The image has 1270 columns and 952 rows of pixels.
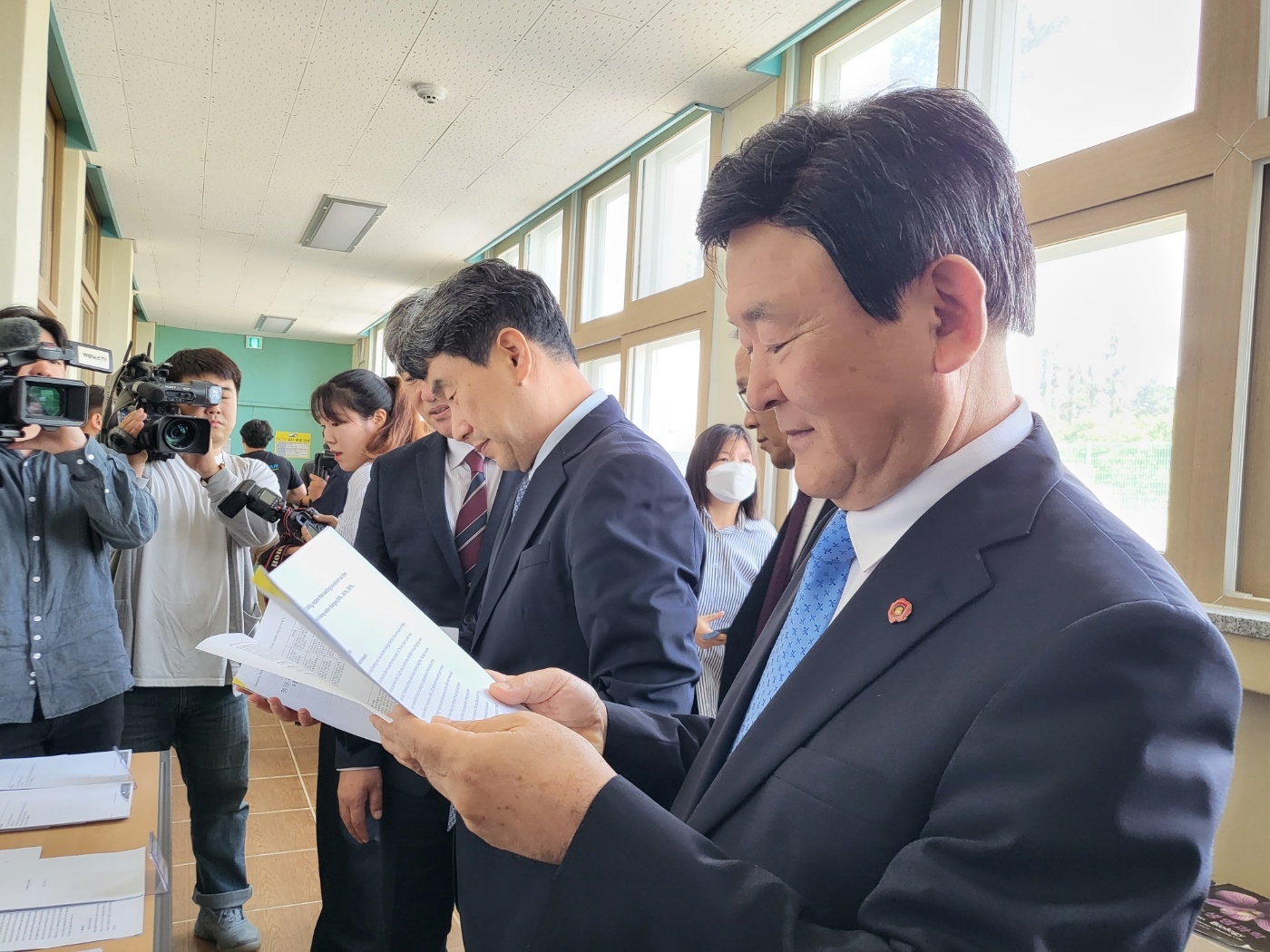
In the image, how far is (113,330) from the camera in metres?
7.37

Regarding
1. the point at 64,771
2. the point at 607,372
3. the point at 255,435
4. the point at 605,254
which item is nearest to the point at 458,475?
the point at 64,771

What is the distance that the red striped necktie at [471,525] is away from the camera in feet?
6.32

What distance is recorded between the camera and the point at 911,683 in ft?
2.09

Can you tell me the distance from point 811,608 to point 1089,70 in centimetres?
245

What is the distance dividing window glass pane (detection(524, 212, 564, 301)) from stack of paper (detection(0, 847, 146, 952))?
558 cm

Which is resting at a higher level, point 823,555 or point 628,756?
point 823,555

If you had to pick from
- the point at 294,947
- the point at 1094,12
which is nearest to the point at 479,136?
the point at 1094,12

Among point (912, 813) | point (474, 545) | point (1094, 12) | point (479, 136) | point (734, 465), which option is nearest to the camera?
point (912, 813)

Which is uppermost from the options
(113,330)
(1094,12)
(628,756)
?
(1094,12)

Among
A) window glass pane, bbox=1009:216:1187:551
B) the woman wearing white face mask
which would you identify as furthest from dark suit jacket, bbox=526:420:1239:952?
the woman wearing white face mask

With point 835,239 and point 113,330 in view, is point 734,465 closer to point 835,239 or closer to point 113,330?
point 835,239

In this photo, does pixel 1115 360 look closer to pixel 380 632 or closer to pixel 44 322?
pixel 380 632

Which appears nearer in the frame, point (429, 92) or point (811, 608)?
point (811, 608)

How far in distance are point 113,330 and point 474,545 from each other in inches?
272
